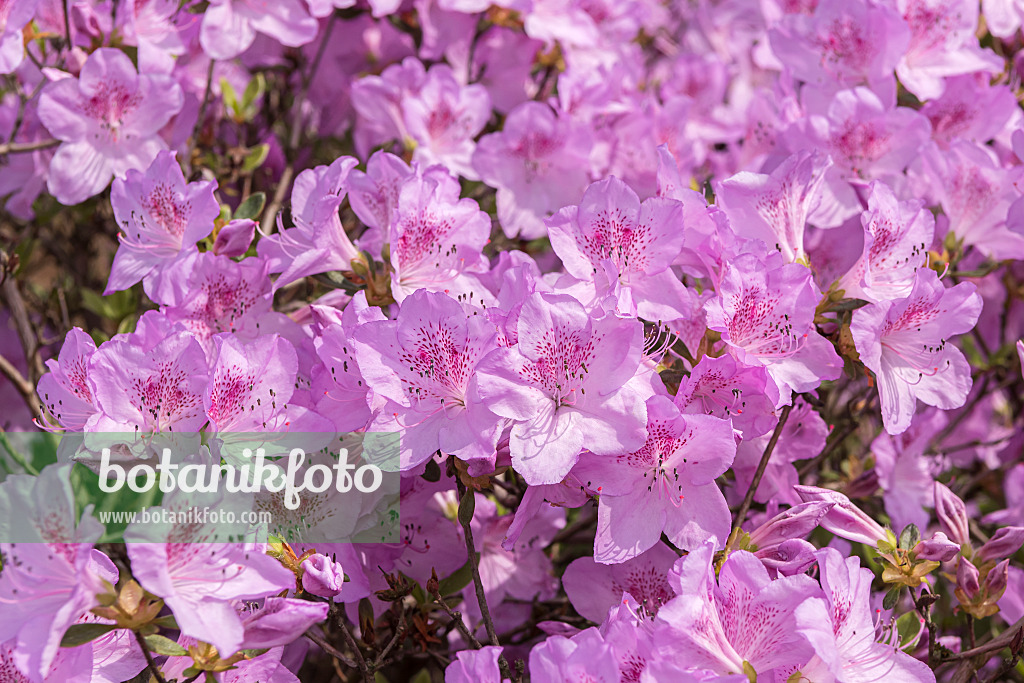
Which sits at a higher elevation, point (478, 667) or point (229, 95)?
point (229, 95)

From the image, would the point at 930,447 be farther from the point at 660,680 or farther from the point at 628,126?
the point at 660,680

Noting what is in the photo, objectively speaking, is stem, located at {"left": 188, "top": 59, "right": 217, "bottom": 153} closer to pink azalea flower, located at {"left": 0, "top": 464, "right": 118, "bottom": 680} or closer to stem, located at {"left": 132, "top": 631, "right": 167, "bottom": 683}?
pink azalea flower, located at {"left": 0, "top": 464, "right": 118, "bottom": 680}

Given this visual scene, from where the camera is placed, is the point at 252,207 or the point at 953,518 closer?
the point at 953,518

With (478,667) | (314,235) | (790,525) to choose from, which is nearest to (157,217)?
(314,235)

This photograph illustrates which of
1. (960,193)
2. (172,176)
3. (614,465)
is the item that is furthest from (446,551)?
(960,193)

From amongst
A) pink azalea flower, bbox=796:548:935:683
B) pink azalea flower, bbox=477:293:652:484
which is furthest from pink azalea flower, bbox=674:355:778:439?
pink azalea flower, bbox=796:548:935:683

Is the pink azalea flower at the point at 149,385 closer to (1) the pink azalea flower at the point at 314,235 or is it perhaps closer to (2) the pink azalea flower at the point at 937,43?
(1) the pink azalea flower at the point at 314,235

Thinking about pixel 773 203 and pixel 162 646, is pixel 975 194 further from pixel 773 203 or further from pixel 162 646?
pixel 162 646
